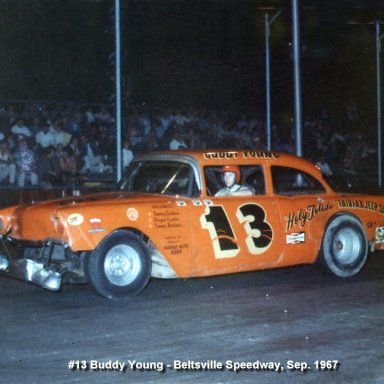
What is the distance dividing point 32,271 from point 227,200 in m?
2.34

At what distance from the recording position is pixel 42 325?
266 inches

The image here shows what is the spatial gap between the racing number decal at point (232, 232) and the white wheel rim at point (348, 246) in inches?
48.3

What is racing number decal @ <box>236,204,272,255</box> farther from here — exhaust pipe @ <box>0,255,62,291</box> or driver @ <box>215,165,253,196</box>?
exhaust pipe @ <box>0,255,62,291</box>

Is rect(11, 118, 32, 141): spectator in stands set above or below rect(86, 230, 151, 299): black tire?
above

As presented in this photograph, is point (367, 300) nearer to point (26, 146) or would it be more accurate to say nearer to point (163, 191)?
point (163, 191)

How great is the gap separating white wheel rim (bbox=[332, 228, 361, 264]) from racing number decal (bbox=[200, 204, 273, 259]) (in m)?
1.23

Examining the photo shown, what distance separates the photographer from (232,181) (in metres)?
8.77

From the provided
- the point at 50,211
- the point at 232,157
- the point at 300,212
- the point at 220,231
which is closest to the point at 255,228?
the point at 220,231

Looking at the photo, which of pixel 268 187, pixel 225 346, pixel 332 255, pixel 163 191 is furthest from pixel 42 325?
pixel 332 255

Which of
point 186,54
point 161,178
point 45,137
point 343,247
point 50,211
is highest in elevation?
point 186,54

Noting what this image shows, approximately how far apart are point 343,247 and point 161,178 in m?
2.58

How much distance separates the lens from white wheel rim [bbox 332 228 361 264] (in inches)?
369

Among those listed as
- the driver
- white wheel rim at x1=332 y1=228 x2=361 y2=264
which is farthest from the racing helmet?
white wheel rim at x1=332 y1=228 x2=361 y2=264

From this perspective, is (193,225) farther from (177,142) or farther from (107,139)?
(177,142)
